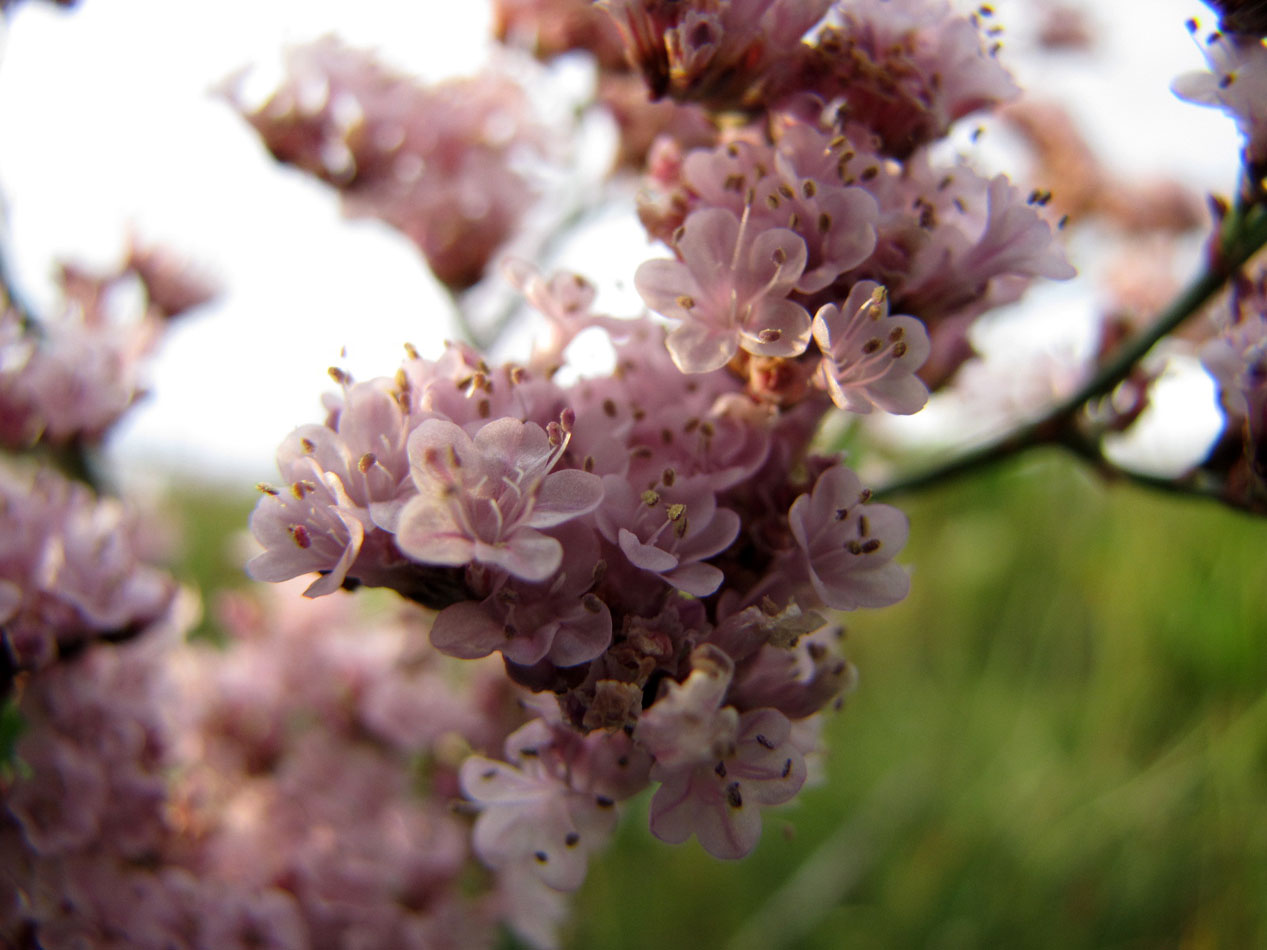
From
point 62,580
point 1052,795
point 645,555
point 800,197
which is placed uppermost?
point 800,197

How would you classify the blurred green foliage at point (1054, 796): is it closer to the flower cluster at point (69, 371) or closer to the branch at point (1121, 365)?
the branch at point (1121, 365)

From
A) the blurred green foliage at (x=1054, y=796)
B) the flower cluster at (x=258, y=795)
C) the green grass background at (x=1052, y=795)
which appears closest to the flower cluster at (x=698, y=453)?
the flower cluster at (x=258, y=795)

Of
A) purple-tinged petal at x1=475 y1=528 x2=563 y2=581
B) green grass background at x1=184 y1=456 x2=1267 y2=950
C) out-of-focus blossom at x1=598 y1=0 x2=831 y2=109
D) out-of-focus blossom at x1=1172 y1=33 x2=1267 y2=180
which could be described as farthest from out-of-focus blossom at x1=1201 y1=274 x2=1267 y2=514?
green grass background at x1=184 y1=456 x2=1267 y2=950

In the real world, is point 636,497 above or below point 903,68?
below

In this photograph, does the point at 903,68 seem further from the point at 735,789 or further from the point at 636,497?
the point at 735,789

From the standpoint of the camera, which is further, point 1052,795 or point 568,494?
point 1052,795

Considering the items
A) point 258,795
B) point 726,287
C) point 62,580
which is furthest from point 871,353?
point 258,795
